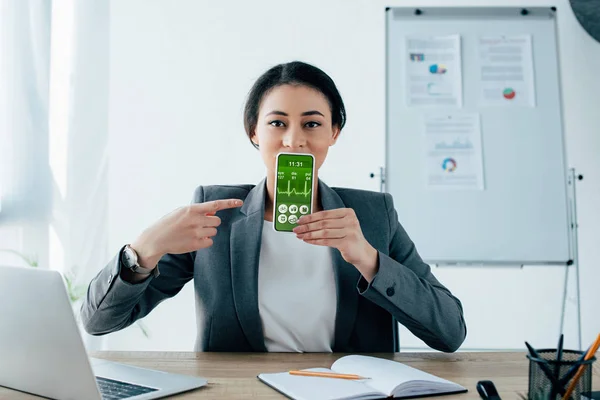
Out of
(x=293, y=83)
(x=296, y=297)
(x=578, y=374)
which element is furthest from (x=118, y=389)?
(x=293, y=83)

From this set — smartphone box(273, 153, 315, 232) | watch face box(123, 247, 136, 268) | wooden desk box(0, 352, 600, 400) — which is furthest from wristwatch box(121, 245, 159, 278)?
smartphone box(273, 153, 315, 232)

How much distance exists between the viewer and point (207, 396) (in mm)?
984

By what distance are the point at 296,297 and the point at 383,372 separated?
0.45 m

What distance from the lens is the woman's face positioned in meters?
1.49

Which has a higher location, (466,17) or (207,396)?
(466,17)

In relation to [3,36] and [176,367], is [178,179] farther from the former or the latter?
[176,367]

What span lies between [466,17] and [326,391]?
227 cm

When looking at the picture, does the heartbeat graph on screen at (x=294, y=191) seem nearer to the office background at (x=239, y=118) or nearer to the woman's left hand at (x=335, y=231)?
the woman's left hand at (x=335, y=231)

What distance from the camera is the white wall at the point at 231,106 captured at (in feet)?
10.3

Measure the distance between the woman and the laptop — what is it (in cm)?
32

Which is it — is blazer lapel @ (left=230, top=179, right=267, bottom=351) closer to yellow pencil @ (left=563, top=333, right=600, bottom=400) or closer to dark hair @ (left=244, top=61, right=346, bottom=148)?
dark hair @ (left=244, top=61, right=346, bottom=148)

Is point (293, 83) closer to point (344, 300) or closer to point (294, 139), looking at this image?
point (294, 139)

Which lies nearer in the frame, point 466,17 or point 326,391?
point 326,391

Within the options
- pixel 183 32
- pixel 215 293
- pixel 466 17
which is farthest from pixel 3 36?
pixel 466 17
